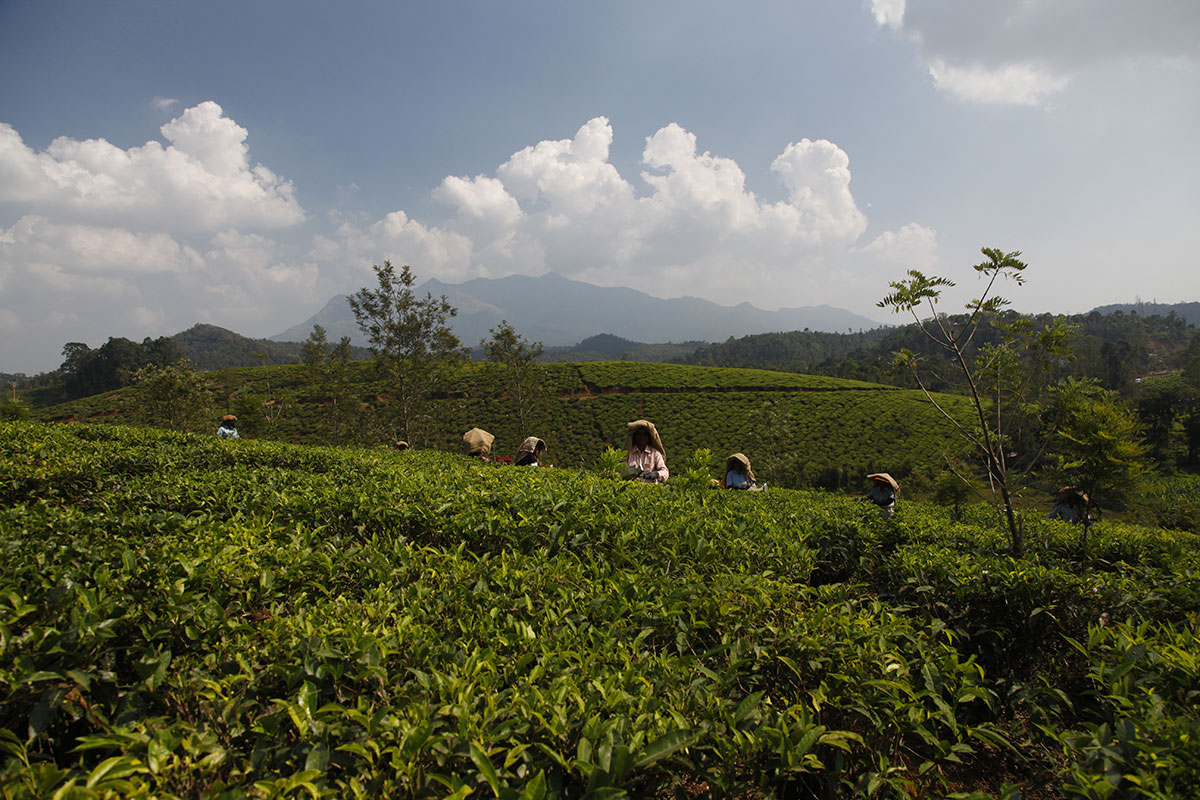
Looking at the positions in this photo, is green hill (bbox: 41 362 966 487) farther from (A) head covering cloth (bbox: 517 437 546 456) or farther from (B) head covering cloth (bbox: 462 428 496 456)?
(B) head covering cloth (bbox: 462 428 496 456)

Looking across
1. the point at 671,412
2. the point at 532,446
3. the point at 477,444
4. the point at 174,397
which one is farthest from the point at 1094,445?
the point at 671,412

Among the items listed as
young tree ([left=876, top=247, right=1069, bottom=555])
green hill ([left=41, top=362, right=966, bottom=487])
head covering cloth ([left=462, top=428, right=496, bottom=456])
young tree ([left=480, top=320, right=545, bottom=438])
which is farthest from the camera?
green hill ([left=41, top=362, right=966, bottom=487])

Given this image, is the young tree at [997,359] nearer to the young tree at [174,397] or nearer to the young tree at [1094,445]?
the young tree at [1094,445]

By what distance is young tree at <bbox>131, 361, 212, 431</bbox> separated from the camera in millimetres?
21875

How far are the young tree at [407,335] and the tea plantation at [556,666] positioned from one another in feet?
60.8

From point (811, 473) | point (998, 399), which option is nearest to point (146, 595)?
point (998, 399)

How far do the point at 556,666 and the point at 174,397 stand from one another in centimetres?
2776

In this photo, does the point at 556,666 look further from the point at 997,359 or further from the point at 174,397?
the point at 174,397

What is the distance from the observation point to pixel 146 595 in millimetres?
1997

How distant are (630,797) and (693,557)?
1.63 m

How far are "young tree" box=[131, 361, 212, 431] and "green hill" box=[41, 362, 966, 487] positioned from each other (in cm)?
565

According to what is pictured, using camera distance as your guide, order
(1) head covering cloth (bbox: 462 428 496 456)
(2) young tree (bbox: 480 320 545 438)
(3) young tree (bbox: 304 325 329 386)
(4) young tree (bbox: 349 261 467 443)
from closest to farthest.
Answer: (1) head covering cloth (bbox: 462 428 496 456) < (4) young tree (bbox: 349 261 467 443) < (2) young tree (bbox: 480 320 545 438) < (3) young tree (bbox: 304 325 329 386)

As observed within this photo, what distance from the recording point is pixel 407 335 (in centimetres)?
2097

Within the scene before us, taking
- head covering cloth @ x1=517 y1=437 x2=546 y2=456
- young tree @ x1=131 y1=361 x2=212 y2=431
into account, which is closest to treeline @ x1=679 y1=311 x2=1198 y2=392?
head covering cloth @ x1=517 y1=437 x2=546 y2=456
